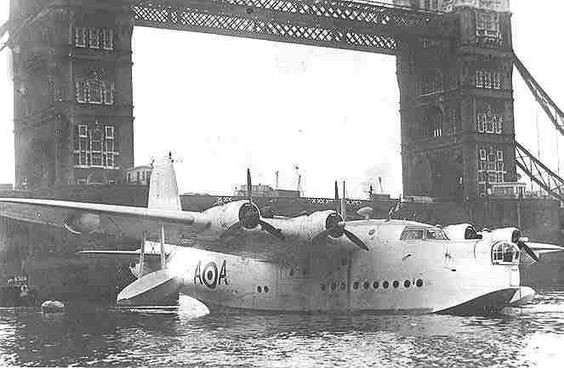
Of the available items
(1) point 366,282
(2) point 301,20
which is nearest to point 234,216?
(1) point 366,282

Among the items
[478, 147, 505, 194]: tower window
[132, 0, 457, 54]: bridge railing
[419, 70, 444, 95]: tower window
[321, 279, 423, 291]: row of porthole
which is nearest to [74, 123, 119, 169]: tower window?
[132, 0, 457, 54]: bridge railing

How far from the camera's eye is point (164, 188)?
3491 centimetres

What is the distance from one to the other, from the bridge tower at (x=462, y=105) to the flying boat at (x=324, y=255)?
37822 mm

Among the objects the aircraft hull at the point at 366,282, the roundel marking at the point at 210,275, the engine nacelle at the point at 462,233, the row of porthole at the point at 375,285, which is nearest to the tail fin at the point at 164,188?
the aircraft hull at the point at 366,282

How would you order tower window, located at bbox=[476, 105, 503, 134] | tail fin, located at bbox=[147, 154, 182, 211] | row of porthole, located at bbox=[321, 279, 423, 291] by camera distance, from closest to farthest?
1. row of porthole, located at bbox=[321, 279, 423, 291]
2. tail fin, located at bbox=[147, 154, 182, 211]
3. tower window, located at bbox=[476, 105, 503, 134]

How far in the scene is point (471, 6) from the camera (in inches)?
2665

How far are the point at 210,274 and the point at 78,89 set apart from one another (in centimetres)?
2527

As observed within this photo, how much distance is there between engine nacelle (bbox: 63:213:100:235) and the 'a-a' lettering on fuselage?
24.6 ft

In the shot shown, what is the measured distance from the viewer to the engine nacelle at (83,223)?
25344mm

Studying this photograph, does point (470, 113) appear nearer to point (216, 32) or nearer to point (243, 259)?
point (216, 32)

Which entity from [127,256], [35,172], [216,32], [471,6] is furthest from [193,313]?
[471,6]

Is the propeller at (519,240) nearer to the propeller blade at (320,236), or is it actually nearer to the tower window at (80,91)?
the propeller blade at (320,236)

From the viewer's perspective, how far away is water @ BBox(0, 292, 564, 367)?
18672mm

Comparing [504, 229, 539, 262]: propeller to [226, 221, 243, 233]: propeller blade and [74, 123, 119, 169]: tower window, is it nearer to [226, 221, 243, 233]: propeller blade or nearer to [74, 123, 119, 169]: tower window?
[226, 221, 243, 233]: propeller blade
